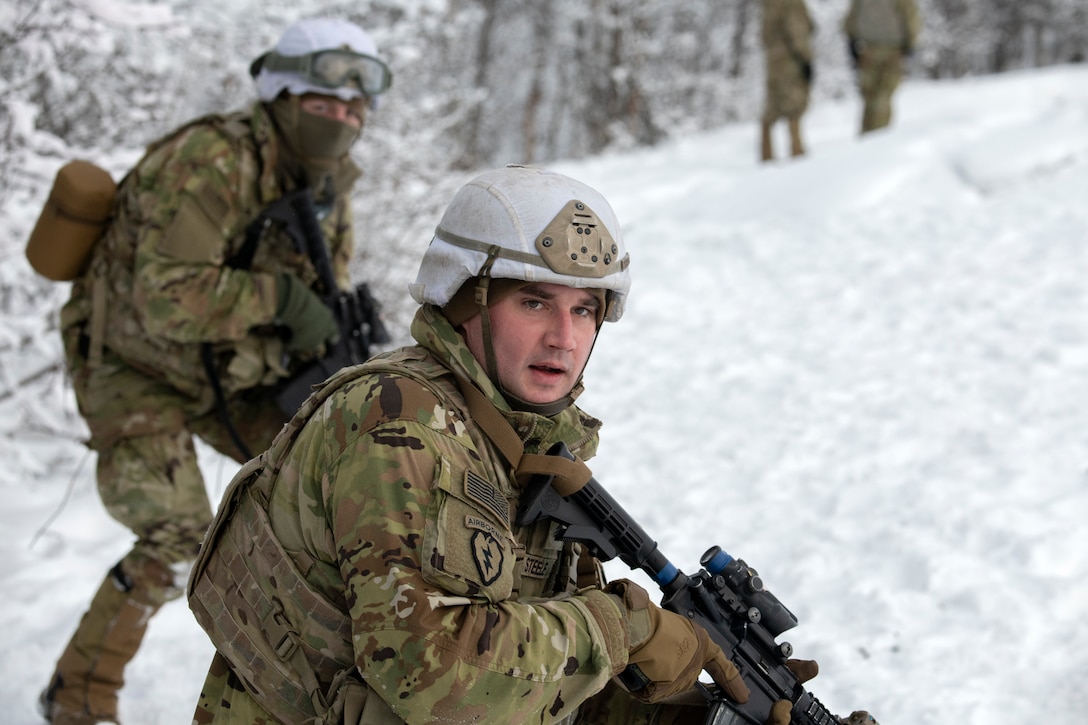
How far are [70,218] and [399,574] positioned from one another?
7.33 feet

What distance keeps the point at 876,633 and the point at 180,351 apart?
2.66 meters

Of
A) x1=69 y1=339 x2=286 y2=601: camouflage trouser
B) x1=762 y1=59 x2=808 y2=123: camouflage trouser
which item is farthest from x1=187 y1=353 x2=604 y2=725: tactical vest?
x1=762 y1=59 x2=808 y2=123: camouflage trouser

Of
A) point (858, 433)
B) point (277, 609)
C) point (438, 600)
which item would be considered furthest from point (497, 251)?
point (858, 433)

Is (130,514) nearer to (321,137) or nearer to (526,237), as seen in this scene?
(321,137)

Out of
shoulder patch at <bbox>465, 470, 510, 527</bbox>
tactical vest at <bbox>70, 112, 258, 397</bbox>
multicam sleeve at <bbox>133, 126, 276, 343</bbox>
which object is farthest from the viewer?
tactical vest at <bbox>70, 112, 258, 397</bbox>

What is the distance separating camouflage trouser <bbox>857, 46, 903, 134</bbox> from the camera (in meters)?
10.2

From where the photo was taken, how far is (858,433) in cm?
520

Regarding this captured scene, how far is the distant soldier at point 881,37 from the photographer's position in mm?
10094

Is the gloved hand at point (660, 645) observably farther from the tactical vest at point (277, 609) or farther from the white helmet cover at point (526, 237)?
the white helmet cover at point (526, 237)

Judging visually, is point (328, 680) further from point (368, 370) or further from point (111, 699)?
point (111, 699)

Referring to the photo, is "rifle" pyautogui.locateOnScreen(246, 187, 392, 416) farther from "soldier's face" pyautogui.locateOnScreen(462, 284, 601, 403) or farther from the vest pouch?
"soldier's face" pyautogui.locateOnScreen(462, 284, 601, 403)

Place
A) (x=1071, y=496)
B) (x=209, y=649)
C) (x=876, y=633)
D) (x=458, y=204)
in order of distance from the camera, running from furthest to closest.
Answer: (x=1071, y=496) → (x=209, y=649) → (x=876, y=633) → (x=458, y=204)

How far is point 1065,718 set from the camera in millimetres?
2980

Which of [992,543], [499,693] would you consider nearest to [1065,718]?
[992,543]
